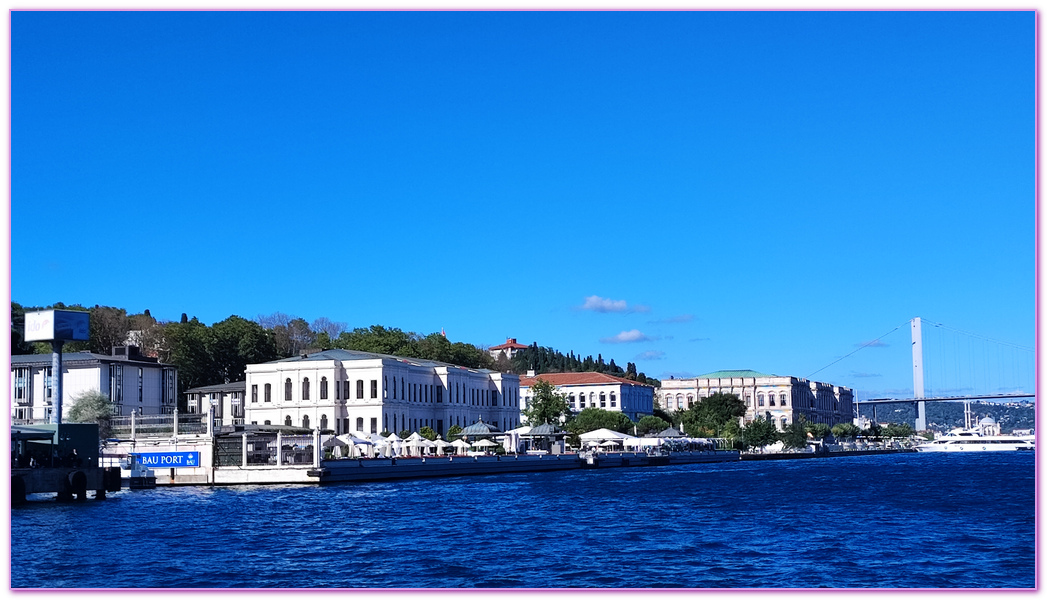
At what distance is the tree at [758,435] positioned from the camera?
411 feet

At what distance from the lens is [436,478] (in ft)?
214

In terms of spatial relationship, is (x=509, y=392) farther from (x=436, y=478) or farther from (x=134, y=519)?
(x=134, y=519)

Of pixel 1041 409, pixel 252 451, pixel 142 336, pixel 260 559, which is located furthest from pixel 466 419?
pixel 1041 409

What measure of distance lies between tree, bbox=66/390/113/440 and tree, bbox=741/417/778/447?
217ft

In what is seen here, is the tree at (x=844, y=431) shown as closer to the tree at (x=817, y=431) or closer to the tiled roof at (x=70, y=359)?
the tree at (x=817, y=431)

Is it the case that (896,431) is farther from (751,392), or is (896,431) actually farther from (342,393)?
(342,393)

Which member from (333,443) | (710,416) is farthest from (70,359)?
(710,416)

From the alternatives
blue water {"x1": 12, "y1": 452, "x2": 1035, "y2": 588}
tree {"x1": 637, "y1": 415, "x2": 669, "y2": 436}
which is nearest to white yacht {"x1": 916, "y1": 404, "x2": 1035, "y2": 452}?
tree {"x1": 637, "y1": 415, "x2": 669, "y2": 436}

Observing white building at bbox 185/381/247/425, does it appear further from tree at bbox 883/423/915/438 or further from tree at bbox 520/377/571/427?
tree at bbox 883/423/915/438

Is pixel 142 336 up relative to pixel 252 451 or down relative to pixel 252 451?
up

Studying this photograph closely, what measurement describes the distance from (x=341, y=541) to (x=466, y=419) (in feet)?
240

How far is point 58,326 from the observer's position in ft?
164

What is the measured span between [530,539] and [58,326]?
91.6 ft

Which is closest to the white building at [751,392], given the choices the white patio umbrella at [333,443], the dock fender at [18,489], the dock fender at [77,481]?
the white patio umbrella at [333,443]
